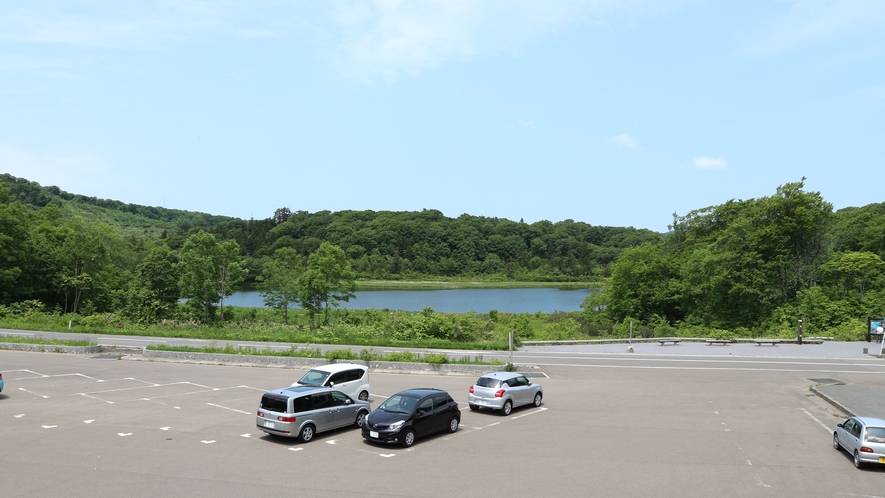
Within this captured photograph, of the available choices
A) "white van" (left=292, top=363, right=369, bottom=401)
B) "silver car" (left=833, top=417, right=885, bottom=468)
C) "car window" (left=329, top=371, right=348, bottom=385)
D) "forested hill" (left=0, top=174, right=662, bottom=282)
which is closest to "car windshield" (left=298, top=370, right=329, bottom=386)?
"white van" (left=292, top=363, right=369, bottom=401)

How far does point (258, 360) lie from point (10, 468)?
61.0 ft

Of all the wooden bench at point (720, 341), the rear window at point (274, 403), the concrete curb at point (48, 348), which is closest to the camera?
the rear window at point (274, 403)

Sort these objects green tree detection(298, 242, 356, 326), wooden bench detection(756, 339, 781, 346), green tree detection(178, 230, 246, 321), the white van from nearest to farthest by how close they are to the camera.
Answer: the white van
wooden bench detection(756, 339, 781, 346)
green tree detection(178, 230, 246, 321)
green tree detection(298, 242, 356, 326)

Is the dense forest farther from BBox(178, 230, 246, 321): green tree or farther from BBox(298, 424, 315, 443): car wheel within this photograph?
BBox(298, 424, 315, 443): car wheel

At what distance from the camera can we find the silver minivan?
50.8 feet

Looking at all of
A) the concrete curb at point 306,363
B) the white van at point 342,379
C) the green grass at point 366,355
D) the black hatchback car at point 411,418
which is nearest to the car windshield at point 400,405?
the black hatchback car at point 411,418

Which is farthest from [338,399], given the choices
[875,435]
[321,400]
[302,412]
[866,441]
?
[875,435]

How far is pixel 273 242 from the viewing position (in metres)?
173

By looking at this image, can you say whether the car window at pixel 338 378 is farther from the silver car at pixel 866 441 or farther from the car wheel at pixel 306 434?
the silver car at pixel 866 441

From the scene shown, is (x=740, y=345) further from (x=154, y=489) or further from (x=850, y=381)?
(x=154, y=489)

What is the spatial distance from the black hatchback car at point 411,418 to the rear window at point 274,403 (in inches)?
88.0

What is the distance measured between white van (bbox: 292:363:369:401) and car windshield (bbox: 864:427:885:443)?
585 inches

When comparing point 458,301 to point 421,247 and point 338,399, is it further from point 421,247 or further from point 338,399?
point 338,399

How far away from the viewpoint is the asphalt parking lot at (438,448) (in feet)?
39.6
